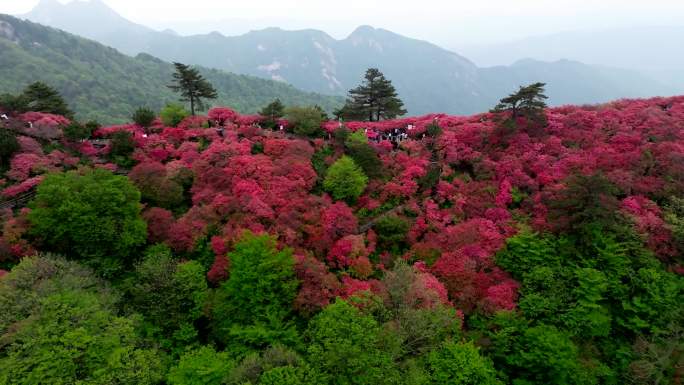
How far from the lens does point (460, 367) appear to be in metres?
17.3

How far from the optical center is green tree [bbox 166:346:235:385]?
54.5 feet

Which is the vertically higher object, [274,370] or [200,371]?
[274,370]

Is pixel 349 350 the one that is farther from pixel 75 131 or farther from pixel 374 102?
pixel 374 102

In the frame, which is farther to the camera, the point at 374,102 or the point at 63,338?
the point at 374,102

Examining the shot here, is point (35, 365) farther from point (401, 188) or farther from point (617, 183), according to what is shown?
point (617, 183)

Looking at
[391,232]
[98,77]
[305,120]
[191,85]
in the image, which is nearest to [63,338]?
[391,232]

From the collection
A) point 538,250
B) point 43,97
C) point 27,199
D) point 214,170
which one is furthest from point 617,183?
point 43,97

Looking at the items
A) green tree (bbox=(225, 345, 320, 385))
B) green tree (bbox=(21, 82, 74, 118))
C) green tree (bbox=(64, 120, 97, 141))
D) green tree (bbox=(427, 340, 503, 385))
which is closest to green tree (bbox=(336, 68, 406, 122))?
green tree (bbox=(64, 120, 97, 141))

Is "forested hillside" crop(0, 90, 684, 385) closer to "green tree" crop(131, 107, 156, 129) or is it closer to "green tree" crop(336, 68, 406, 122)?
"green tree" crop(131, 107, 156, 129)

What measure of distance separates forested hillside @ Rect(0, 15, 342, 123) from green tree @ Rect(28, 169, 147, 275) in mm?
79093

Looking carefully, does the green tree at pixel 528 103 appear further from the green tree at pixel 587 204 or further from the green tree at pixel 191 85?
the green tree at pixel 191 85

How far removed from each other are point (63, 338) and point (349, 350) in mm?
12494

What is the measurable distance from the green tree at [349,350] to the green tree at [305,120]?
20.1 metres

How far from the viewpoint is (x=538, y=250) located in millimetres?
22922
